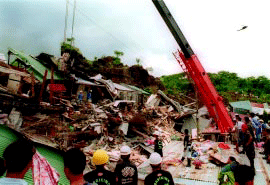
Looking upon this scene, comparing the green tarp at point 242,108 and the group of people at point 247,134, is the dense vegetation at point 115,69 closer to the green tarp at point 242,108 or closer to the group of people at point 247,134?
the green tarp at point 242,108

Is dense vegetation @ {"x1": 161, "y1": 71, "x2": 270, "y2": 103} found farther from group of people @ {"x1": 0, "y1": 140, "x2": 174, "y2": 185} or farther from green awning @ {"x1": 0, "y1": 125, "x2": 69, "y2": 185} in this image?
group of people @ {"x1": 0, "y1": 140, "x2": 174, "y2": 185}

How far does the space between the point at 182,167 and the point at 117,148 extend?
376 cm

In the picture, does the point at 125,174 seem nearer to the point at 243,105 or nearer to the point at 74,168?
the point at 74,168

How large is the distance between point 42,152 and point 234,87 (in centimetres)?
3353

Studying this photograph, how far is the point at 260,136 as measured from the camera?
466 inches

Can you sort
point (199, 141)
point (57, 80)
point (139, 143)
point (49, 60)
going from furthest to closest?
point (49, 60) → point (57, 80) → point (199, 141) → point (139, 143)

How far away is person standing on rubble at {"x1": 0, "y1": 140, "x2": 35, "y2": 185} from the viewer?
6.29 feet

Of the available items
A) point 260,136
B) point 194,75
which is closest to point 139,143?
point 194,75

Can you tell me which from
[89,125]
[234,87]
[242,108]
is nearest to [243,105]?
[242,108]

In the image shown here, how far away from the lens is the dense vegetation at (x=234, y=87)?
30688 mm

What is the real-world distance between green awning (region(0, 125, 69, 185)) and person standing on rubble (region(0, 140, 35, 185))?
14.1ft

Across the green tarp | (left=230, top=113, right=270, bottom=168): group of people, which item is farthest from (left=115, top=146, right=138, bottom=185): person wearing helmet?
the green tarp

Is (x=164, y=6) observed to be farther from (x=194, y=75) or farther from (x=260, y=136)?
(x=260, y=136)

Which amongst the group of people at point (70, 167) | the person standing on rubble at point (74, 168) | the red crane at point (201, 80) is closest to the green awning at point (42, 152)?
the group of people at point (70, 167)
